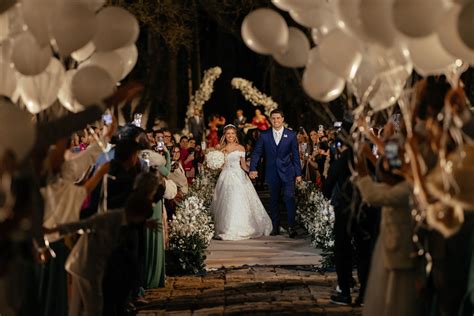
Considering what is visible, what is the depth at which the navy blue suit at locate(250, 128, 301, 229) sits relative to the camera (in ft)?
65.8

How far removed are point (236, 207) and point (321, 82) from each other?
38.4ft

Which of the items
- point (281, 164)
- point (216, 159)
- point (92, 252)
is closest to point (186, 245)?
point (281, 164)

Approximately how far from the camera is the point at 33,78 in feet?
27.0

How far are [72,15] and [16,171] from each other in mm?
1312

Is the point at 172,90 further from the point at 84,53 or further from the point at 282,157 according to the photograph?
the point at 84,53

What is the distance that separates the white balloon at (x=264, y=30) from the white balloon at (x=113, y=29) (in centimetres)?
84

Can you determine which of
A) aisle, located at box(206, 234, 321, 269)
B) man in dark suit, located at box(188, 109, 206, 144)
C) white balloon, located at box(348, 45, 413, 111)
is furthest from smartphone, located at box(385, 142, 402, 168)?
man in dark suit, located at box(188, 109, 206, 144)

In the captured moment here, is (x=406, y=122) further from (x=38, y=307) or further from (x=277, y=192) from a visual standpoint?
(x=277, y=192)

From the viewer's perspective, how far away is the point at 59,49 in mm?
8016

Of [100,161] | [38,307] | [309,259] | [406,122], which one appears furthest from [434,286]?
[309,259]

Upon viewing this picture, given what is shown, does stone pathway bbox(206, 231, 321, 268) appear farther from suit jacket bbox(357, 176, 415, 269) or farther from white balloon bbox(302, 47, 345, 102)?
white balloon bbox(302, 47, 345, 102)

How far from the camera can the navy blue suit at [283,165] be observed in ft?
65.8

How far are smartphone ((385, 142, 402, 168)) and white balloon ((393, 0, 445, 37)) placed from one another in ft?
3.50

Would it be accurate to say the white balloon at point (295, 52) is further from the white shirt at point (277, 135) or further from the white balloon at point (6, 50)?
the white shirt at point (277, 135)
